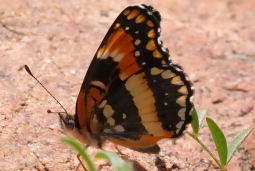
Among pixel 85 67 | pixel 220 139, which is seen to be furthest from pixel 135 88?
pixel 85 67

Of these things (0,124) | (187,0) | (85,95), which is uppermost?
(187,0)

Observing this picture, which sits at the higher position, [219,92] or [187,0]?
[187,0]

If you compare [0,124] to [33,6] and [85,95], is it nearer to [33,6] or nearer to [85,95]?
[85,95]

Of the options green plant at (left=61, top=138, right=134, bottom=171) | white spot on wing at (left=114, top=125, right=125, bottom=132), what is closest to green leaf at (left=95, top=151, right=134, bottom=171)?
green plant at (left=61, top=138, right=134, bottom=171)

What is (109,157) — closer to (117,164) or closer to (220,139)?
(117,164)

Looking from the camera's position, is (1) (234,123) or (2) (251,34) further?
(2) (251,34)

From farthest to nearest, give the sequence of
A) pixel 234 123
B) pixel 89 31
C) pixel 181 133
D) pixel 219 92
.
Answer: pixel 89 31 < pixel 219 92 < pixel 234 123 < pixel 181 133

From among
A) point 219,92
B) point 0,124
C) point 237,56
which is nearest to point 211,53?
point 237,56
